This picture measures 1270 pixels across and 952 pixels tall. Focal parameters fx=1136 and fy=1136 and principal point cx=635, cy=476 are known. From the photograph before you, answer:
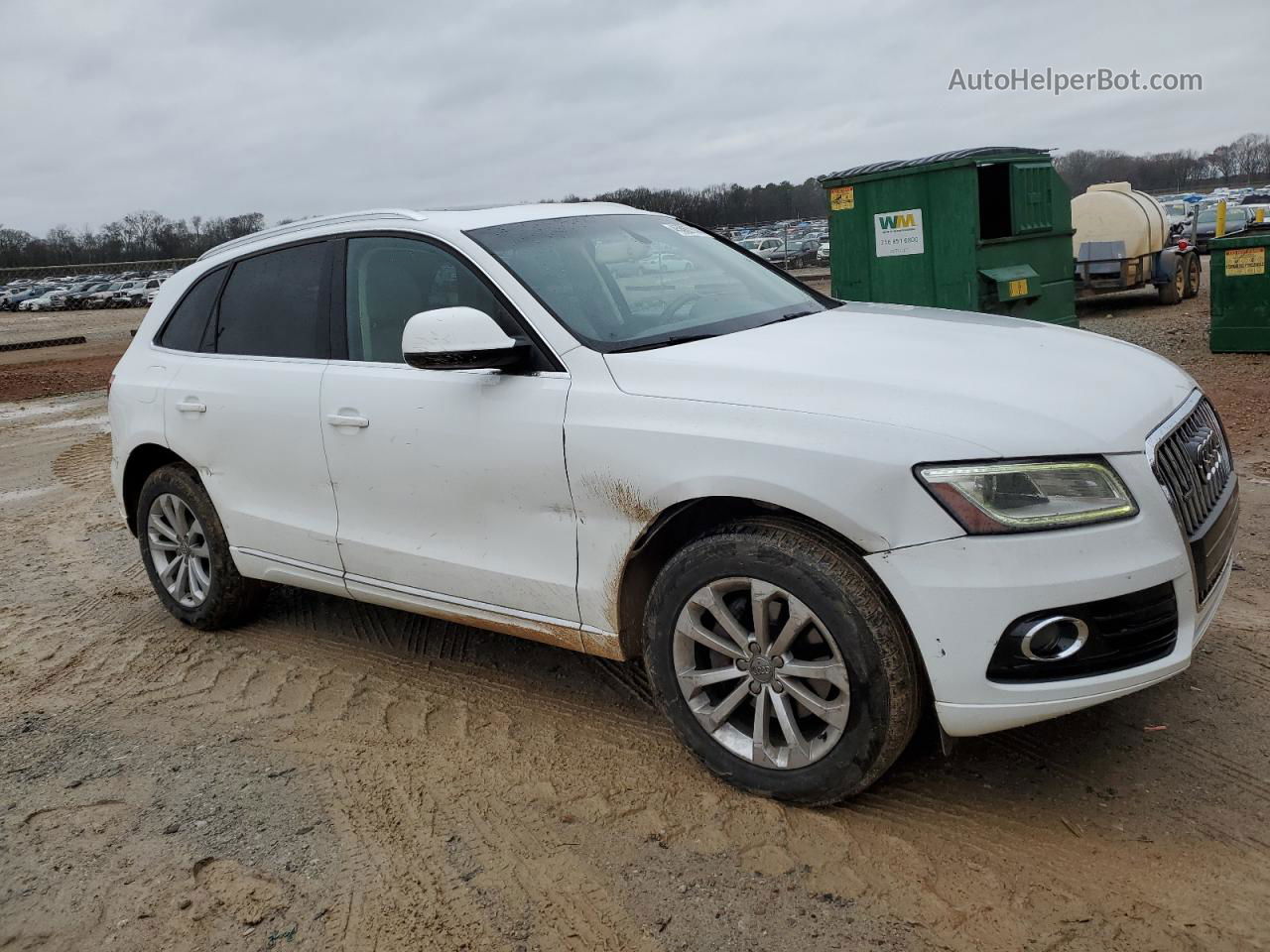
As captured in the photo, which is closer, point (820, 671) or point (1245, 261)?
point (820, 671)

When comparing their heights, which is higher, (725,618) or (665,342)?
(665,342)

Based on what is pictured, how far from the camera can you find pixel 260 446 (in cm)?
459

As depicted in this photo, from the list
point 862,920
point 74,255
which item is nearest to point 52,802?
point 862,920

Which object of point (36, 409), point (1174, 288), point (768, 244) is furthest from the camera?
point (768, 244)

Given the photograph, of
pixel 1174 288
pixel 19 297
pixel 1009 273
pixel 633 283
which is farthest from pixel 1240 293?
pixel 19 297

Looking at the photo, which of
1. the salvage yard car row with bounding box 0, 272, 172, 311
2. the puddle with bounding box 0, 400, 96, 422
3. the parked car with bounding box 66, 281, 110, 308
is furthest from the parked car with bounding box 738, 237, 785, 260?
the puddle with bounding box 0, 400, 96, 422

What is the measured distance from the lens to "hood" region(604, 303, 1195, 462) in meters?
2.95

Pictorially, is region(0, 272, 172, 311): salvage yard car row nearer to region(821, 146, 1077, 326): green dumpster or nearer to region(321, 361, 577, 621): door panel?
region(821, 146, 1077, 326): green dumpster

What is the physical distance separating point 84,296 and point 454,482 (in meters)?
51.8

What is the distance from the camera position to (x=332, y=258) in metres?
4.48

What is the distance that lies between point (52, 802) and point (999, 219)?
Result: 33.7 ft

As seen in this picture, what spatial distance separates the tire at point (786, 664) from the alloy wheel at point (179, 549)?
2.65m

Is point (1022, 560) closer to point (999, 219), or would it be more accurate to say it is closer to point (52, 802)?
point (52, 802)

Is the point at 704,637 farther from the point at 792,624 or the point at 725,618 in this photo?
the point at 792,624
